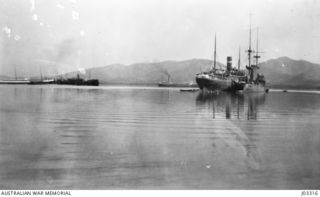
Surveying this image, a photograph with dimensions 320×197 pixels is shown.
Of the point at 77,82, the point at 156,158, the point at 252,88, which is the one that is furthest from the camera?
the point at 77,82

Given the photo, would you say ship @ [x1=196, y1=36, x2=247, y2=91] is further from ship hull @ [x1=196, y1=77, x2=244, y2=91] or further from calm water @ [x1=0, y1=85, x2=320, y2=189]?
calm water @ [x1=0, y1=85, x2=320, y2=189]

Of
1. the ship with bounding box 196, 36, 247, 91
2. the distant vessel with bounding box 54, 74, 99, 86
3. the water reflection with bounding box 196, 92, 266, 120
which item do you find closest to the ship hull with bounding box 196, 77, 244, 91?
the ship with bounding box 196, 36, 247, 91

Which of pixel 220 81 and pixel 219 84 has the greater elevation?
pixel 220 81

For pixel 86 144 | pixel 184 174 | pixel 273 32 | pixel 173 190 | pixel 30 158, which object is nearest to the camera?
pixel 173 190

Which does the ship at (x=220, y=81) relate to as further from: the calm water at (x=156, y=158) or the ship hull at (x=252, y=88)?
the calm water at (x=156, y=158)

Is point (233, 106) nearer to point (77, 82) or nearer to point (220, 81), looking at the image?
point (220, 81)

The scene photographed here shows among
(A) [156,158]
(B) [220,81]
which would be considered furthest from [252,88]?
(A) [156,158]

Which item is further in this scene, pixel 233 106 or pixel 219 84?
pixel 219 84

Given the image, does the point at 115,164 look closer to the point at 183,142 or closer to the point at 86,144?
the point at 86,144

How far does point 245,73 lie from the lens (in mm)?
42062

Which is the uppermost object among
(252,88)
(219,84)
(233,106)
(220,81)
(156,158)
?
(220,81)

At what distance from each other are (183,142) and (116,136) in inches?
42.8

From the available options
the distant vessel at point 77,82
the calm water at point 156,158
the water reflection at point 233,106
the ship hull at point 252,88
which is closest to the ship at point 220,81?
the ship hull at point 252,88

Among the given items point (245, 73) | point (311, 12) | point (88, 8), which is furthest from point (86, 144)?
point (245, 73)
